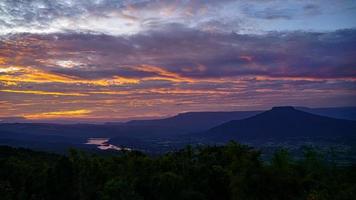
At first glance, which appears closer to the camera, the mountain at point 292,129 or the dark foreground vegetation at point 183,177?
the dark foreground vegetation at point 183,177

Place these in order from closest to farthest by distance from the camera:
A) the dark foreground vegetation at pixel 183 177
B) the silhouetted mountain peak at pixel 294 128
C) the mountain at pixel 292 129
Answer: the dark foreground vegetation at pixel 183 177
the mountain at pixel 292 129
the silhouetted mountain peak at pixel 294 128

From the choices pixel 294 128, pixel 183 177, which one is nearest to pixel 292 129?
pixel 294 128

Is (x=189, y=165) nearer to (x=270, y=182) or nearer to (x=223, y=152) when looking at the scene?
(x=223, y=152)

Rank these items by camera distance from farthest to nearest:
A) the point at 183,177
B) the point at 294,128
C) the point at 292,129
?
the point at 294,128
the point at 292,129
the point at 183,177

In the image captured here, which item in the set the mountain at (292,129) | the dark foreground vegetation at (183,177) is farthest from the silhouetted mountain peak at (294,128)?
the dark foreground vegetation at (183,177)

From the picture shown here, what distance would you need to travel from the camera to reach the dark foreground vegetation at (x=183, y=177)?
918 inches

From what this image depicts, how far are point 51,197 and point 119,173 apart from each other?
5.63 m

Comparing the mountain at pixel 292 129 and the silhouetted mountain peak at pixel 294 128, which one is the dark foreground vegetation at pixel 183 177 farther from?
the silhouetted mountain peak at pixel 294 128

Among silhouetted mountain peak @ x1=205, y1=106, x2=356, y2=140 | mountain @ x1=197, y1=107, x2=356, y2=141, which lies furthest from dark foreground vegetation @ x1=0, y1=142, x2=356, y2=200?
silhouetted mountain peak @ x1=205, y1=106, x2=356, y2=140

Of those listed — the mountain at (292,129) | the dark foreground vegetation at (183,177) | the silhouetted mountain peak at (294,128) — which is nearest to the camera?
the dark foreground vegetation at (183,177)

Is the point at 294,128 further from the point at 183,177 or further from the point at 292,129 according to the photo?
the point at 183,177

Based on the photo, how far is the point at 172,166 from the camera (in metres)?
27.9

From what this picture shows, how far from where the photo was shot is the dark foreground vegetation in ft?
76.5

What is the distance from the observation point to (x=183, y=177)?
2639 centimetres
